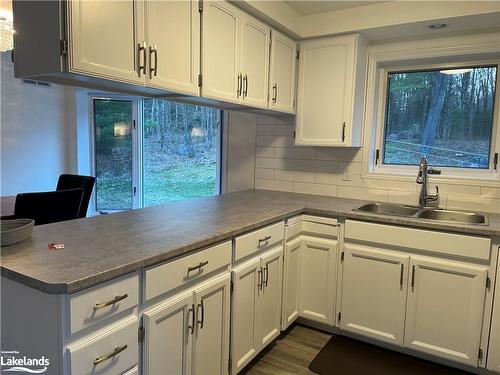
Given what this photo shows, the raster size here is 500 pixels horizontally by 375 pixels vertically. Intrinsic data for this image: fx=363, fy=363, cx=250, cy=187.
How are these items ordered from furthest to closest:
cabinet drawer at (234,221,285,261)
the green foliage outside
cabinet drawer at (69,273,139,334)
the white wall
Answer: the white wall → the green foliage outside → cabinet drawer at (234,221,285,261) → cabinet drawer at (69,273,139,334)

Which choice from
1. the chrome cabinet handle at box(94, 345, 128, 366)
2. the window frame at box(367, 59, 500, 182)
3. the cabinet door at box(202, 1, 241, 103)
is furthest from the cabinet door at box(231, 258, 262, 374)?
the window frame at box(367, 59, 500, 182)

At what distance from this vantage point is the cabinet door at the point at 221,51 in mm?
2059

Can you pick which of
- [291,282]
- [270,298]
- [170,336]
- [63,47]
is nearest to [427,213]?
[291,282]

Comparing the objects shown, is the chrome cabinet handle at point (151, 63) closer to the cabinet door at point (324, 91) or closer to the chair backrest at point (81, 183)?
the cabinet door at point (324, 91)

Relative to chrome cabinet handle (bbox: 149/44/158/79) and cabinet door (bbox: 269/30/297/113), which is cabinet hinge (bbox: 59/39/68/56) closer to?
chrome cabinet handle (bbox: 149/44/158/79)

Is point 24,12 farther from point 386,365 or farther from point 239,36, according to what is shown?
point 386,365

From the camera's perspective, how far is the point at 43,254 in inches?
52.7

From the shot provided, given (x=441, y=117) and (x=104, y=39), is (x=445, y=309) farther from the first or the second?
(x=104, y=39)

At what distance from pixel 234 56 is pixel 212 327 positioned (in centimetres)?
160

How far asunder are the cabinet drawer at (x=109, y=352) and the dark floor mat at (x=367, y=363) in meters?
1.31

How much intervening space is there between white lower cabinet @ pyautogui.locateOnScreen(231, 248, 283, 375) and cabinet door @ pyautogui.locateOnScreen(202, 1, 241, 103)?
103 centimetres

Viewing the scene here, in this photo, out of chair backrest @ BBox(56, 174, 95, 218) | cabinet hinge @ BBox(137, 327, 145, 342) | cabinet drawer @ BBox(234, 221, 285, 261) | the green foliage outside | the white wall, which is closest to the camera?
cabinet hinge @ BBox(137, 327, 145, 342)

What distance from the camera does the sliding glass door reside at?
14.4 feet

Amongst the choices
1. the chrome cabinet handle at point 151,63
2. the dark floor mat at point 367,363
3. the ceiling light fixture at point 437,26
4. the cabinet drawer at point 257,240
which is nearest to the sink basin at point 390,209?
the cabinet drawer at point 257,240
